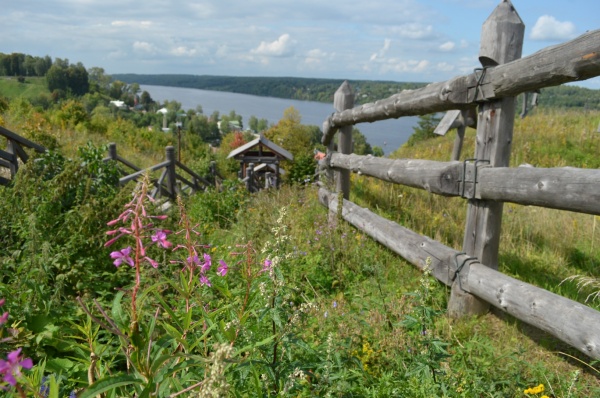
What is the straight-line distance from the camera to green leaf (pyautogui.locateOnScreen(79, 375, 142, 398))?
965mm

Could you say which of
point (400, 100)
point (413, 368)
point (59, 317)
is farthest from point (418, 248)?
point (59, 317)

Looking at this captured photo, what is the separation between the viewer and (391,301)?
128 inches

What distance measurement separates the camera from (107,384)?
1002mm

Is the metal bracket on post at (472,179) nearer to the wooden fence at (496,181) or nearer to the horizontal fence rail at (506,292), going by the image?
the wooden fence at (496,181)

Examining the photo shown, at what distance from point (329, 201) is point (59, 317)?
410 centimetres

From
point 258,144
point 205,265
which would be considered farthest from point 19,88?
point 205,265

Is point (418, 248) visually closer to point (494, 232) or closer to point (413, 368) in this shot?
point (494, 232)

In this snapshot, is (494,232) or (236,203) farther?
(236,203)

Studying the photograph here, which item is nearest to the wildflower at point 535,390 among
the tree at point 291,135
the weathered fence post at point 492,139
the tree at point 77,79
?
the weathered fence post at point 492,139

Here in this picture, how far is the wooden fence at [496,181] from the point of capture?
2.53m

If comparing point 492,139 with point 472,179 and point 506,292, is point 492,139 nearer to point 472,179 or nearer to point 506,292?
point 472,179

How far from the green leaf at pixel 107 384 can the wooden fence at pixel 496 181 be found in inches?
88.5

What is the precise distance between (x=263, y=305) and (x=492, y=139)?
2.21m

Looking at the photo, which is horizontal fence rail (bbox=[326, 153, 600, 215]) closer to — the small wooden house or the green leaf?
the green leaf
